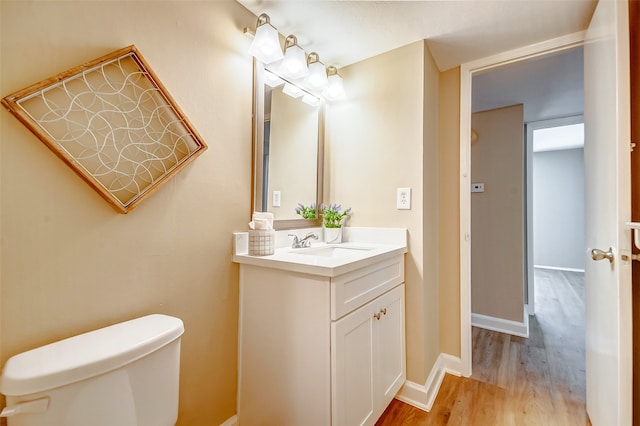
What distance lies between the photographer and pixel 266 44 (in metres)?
1.36

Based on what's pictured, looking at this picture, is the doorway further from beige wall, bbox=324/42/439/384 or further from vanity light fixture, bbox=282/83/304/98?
vanity light fixture, bbox=282/83/304/98

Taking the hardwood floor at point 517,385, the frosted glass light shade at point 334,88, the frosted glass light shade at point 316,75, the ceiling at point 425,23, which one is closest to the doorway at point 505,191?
the hardwood floor at point 517,385

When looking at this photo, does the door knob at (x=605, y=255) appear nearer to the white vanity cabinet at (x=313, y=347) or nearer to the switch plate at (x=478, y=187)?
the white vanity cabinet at (x=313, y=347)

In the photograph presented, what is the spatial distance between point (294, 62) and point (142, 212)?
1096mm

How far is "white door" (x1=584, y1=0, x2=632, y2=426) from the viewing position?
0.98 metres

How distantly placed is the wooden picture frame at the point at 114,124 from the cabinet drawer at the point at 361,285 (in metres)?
0.80

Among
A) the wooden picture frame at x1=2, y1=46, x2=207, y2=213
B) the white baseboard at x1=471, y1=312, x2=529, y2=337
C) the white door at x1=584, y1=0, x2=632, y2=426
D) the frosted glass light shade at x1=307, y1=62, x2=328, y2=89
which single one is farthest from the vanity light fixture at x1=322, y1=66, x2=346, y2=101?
the white baseboard at x1=471, y1=312, x2=529, y2=337

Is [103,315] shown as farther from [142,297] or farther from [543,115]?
[543,115]

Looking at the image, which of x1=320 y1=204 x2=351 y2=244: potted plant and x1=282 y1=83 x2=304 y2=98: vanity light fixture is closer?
x1=282 y1=83 x2=304 y2=98: vanity light fixture

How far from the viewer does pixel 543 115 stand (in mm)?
3016

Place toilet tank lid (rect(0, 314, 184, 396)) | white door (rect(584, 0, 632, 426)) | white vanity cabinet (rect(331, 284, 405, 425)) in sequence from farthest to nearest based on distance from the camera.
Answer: white vanity cabinet (rect(331, 284, 405, 425)) < white door (rect(584, 0, 632, 426)) < toilet tank lid (rect(0, 314, 184, 396))

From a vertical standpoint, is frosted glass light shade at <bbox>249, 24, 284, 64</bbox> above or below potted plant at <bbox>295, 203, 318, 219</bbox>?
above

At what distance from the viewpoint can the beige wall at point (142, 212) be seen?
77cm

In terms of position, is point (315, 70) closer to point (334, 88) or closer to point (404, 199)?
point (334, 88)
